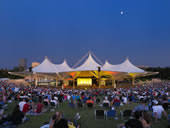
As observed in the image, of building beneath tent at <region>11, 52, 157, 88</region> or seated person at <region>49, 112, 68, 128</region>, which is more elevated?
building beneath tent at <region>11, 52, 157, 88</region>

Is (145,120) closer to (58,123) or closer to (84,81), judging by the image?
(58,123)

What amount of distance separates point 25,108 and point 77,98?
4.52 meters

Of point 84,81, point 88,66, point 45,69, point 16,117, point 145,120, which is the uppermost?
point 88,66

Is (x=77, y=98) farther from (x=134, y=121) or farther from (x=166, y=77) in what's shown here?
(x=166, y=77)

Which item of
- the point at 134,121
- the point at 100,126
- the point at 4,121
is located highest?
the point at 134,121

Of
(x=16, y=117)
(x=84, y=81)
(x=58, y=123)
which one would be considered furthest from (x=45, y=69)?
(x=58, y=123)

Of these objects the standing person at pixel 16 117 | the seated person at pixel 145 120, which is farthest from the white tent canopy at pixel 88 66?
the seated person at pixel 145 120

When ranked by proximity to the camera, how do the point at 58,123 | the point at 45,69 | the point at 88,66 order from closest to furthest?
the point at 58,123 → the point at 88,66 → the point at 45,69

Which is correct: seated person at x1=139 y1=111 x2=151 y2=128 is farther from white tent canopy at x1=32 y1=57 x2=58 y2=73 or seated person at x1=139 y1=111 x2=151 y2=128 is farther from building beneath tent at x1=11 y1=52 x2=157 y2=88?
white tent canopy at x1=32 y1=57 x2=58 y2=73

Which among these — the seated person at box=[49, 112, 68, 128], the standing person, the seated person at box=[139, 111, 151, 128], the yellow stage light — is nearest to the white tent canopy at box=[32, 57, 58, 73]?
the yellow stage light

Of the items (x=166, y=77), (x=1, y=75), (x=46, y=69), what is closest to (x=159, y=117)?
(x=46, y=69)

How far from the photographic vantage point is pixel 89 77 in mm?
43000

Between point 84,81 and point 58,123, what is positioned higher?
point 84,81

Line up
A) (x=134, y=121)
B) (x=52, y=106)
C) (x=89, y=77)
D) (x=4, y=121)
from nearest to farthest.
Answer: (x=134, y=121)
(x=4, y=121)
(x=52, y=106)
(x=89, y=77)
